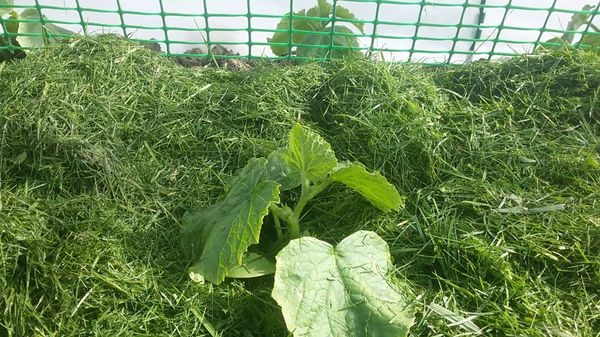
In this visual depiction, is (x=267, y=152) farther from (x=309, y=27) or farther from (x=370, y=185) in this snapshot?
(x=309, y=27)

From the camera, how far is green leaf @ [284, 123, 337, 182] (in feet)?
7.13

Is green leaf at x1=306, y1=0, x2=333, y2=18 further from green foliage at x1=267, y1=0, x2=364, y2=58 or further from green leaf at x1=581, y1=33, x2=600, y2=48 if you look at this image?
green leaf at x1=581, y1=33, x2=600, y2=48

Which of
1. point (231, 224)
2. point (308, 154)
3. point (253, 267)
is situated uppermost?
point (308, 154)

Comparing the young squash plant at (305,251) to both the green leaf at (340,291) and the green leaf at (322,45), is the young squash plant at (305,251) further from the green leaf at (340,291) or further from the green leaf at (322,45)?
the green leaf at (322,45)

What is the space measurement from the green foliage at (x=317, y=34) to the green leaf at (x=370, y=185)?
88 centimetres

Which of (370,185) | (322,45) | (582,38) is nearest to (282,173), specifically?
(370,185)

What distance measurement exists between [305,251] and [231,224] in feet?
0.79

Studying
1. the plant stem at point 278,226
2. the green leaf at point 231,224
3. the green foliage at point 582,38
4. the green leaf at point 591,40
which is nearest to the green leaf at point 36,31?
the green leaf at point 231,224

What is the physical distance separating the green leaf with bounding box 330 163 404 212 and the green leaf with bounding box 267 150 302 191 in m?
0.12

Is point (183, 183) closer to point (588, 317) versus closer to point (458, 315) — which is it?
point (458, 315)

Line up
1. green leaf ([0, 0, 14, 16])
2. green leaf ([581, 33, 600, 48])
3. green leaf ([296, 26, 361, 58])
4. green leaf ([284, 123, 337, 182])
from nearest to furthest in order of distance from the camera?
green leaf ([284, 123, 337, 182]) → green leaf ([0, 0, 14, 16]) → green leaf ([296, 26, 361, 58]) → green leaf ([581, 33, 600, 48])

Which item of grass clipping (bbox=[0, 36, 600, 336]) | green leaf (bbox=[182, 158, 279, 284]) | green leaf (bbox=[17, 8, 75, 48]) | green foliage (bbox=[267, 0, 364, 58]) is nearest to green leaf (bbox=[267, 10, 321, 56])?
green foliage (bbox=[267, 0, 364, 58])

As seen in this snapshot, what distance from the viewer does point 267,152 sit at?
256 centimetres

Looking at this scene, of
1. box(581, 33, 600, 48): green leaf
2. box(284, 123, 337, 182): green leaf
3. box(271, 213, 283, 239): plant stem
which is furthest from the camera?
box(581, 33, 600, 48): green leaf
